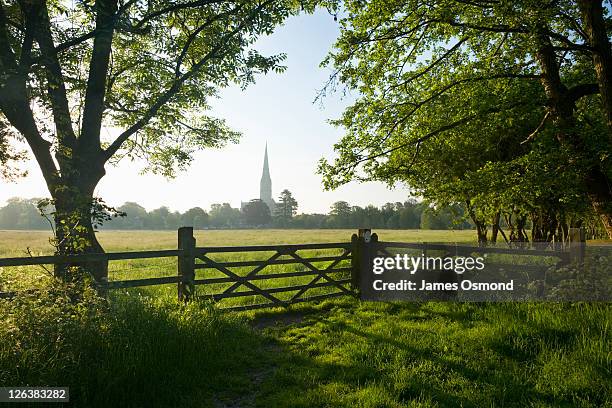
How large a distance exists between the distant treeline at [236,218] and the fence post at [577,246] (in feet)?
182

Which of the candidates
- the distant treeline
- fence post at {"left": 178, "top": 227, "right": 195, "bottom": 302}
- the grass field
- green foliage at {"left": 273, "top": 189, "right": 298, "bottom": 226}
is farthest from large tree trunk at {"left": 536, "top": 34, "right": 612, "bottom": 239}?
green foliage at {"left": 273, "top": 189, "right": 298, "bottom": 226}

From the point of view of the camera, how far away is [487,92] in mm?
9398

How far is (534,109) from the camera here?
9320 mm

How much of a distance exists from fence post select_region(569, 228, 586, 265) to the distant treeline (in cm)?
5552

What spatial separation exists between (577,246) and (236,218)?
395ft

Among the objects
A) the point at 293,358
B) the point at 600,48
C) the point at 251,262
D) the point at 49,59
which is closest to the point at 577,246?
the point at 600,48

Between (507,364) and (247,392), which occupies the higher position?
(507,364)

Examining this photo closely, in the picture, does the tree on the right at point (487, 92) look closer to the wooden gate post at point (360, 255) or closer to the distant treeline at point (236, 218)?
the wooden gate post at point (360, 255)

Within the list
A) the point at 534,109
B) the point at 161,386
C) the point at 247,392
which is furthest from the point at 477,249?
the point at 161,386

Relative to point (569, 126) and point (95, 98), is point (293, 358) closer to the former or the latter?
point (95, 98)

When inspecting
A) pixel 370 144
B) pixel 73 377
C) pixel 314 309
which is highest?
pixel 370 144

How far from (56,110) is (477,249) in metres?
10.9

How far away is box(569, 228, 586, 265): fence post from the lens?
7.88 meters

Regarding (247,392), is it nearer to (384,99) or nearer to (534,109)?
(384,99)
